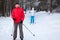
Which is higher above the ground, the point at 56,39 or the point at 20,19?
the point at 20,19

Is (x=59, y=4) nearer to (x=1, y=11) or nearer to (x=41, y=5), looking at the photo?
(x=41, y=5)

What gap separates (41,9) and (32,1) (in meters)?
3.22

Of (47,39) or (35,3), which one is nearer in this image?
(47,39)

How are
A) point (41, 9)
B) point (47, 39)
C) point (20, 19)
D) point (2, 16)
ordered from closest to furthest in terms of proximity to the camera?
point (20, 19)
point (47, 39)
point (2, 16)
point (41, 9)

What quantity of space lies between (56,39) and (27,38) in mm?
1492

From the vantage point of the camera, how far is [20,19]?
1042 cm

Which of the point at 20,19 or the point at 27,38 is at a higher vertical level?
the point at 20,19

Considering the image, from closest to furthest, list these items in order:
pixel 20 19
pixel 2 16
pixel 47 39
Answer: pixel 20 19
pixel 47 39
pixel 2 16

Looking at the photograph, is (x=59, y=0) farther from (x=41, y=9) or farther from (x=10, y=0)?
(x=10, y=0)

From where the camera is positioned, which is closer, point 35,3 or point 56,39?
point 56,39

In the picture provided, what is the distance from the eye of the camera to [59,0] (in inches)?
1642

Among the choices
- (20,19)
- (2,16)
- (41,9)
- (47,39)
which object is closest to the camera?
(20,19)

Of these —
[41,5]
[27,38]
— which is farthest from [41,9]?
[27,38]

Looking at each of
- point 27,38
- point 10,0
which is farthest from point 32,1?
point 27,38
